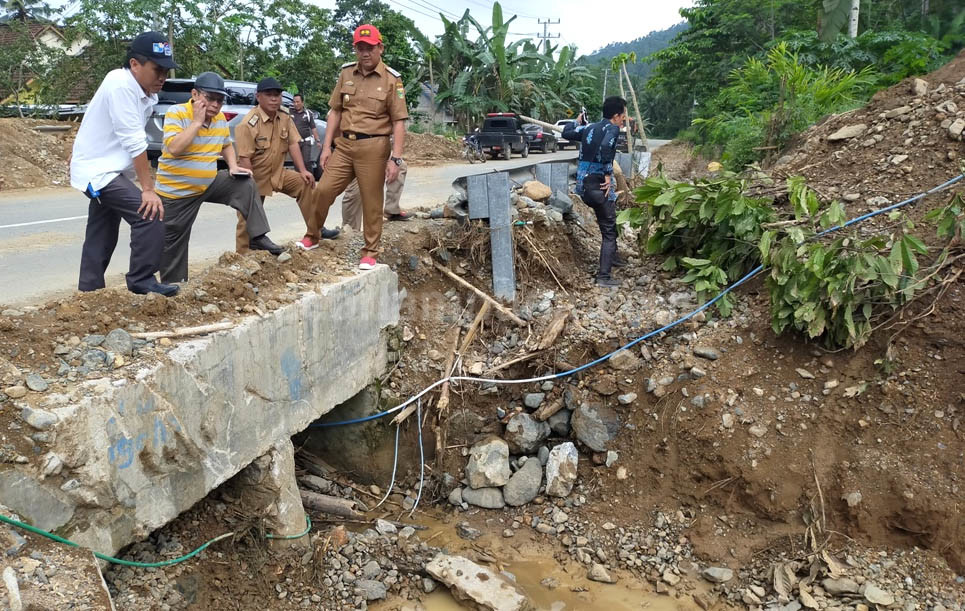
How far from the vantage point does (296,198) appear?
5.77 metres

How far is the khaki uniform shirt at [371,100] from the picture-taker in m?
5.05

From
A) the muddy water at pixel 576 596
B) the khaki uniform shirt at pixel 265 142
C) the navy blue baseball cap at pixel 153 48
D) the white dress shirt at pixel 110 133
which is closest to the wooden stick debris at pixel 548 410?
the muddy water at pixel 576 596

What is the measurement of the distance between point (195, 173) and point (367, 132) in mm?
1275

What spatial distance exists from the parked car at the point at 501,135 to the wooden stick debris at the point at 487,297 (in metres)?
14.5

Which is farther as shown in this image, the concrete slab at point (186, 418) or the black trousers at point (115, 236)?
the black trousers at point (115, 236)

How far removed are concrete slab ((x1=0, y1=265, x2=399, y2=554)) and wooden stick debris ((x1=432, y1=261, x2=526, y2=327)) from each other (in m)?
1.11

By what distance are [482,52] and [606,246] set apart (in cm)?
2020

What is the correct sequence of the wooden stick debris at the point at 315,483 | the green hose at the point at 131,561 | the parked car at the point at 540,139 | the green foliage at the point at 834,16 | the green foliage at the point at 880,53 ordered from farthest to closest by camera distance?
the parked car at the point at 540,139, the green foliage at the point at 834,16, the green foliage at the point at 880,53, the wooden stick debris at the point at 315,483, the green hose at the point at 131,561

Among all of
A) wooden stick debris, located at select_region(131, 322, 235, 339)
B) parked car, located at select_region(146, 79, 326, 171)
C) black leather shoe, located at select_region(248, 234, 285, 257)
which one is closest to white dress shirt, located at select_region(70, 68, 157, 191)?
wooden stick debris, located at select_region(131, 322, 235, 339)

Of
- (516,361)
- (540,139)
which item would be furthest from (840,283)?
(540,139)

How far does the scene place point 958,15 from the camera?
1655 cm

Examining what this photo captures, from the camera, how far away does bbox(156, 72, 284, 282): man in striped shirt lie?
4203 millimetres

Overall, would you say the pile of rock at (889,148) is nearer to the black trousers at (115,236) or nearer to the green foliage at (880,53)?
the black trousers at (115,236)

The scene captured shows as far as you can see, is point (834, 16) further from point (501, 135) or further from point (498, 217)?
point (498, 217)
